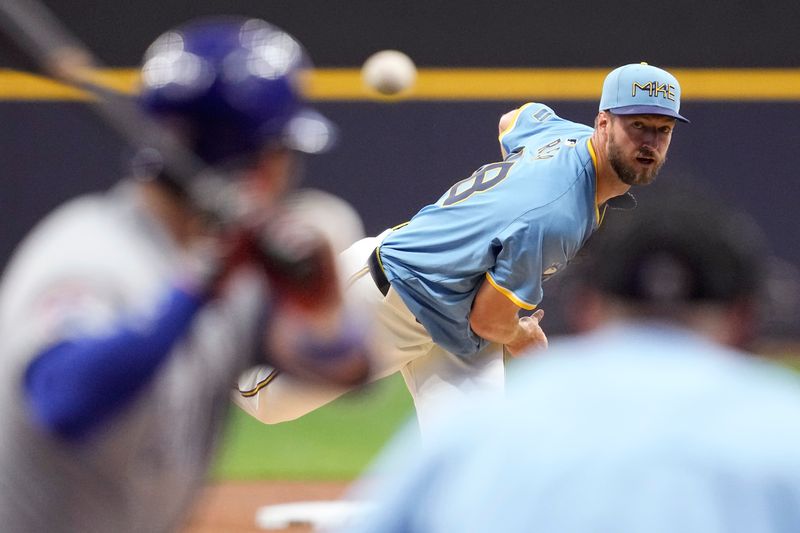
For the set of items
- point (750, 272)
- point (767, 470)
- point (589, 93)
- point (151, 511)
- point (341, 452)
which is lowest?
point (341, 452)

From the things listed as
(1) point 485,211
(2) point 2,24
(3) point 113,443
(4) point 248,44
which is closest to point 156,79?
(4) point 248,44

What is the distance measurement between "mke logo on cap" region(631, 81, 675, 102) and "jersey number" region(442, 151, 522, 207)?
61 cm

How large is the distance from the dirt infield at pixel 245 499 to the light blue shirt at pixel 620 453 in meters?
4.93

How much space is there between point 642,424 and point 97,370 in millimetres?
918

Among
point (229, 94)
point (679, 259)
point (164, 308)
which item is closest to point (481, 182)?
point (229, 94)

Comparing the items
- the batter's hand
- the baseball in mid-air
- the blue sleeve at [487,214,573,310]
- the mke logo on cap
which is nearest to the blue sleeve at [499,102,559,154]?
the mke logo on cap

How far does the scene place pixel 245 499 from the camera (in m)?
7.14

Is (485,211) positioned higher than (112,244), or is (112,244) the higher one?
(112,244)

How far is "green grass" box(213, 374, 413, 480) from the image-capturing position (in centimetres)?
787

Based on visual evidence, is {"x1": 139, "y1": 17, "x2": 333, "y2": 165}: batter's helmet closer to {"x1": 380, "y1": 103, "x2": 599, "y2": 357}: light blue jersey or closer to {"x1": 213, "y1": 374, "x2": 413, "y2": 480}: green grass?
{"x1": 380, "y1": 103, "x2": 599, "y2": 357}: light blue jersey

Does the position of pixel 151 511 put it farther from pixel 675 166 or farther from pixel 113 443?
pixel 675 166

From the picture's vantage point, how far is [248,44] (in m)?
2.48

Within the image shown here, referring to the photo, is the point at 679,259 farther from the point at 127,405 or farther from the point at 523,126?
the point at 523,126

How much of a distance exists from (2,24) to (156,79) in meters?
0.49
